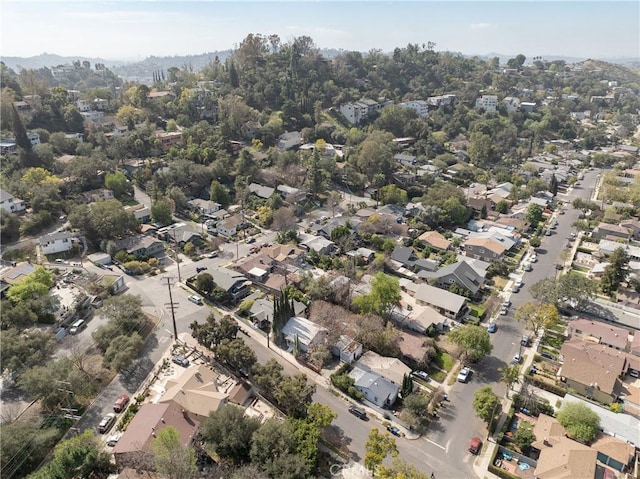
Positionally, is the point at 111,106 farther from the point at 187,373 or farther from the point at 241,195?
the point at 187,373

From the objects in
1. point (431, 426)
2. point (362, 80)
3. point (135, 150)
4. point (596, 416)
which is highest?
point (362, 80)

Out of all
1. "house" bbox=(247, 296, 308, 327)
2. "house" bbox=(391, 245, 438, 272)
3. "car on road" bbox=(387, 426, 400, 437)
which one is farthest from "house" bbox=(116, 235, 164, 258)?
"car on road" bbox=(387, 426, 400, 437)

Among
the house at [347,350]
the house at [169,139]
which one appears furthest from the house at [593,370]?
the house at [169,139]

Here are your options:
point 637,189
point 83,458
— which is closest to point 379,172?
point 637,189

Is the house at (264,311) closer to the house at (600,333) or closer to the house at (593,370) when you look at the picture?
the house at (593,370)

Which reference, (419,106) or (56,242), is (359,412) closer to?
(56,242)

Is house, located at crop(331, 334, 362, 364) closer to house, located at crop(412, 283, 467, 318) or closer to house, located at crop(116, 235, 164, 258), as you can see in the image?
house, located at crop(412, 283, 467, 318)
